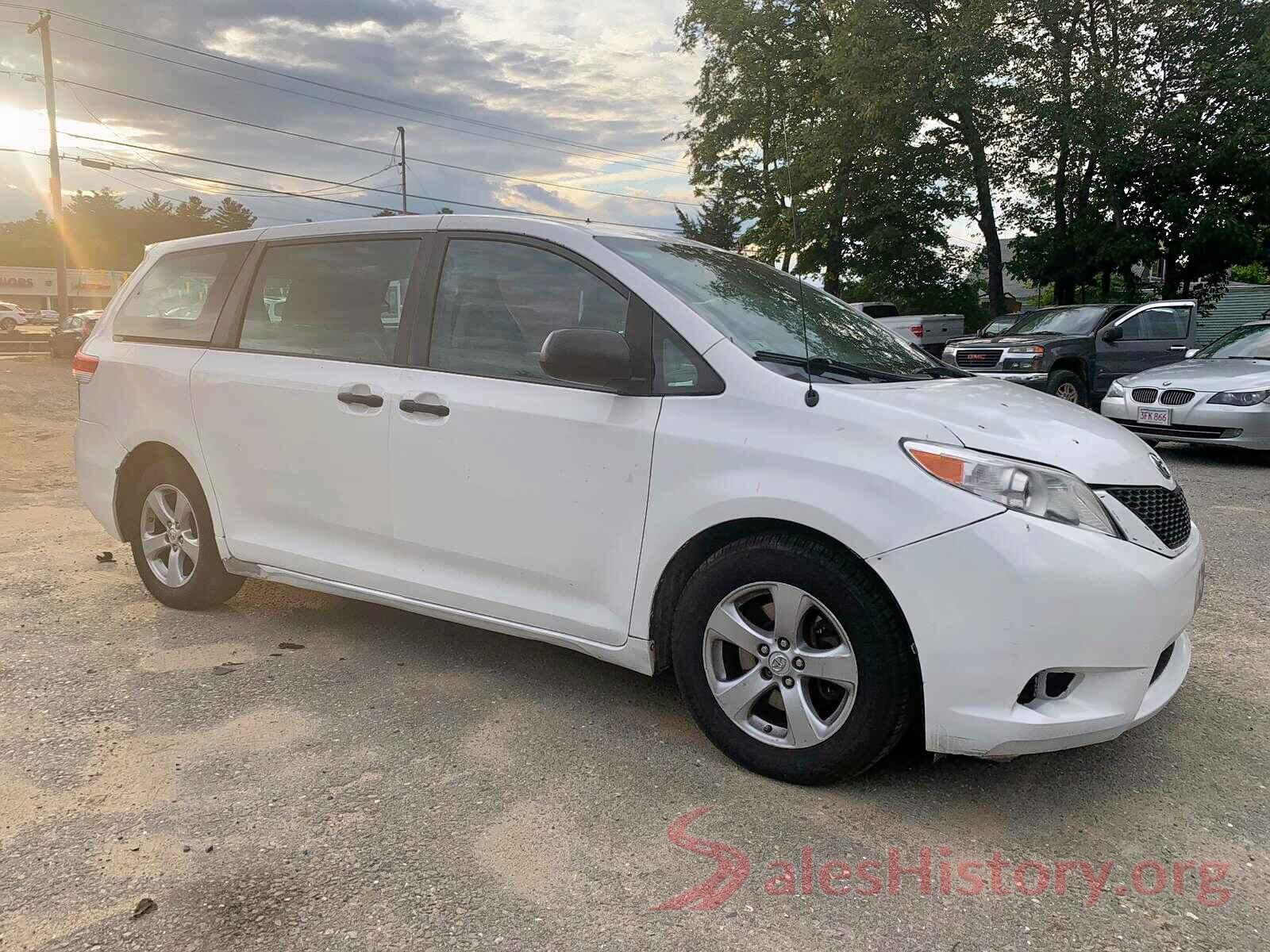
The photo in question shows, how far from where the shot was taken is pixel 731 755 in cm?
293

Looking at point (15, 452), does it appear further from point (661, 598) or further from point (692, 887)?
point (692, 887)

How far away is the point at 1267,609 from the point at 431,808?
4.06 metres

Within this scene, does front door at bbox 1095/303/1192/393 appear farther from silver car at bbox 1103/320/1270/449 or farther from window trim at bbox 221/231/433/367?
window trim at bbox 221/231/433/367

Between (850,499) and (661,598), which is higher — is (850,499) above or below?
above

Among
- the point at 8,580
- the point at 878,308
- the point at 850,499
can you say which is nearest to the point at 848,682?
the point at 850,499

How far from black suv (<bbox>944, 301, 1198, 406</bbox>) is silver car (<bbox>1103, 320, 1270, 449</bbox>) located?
97.7 inches

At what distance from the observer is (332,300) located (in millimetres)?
3846

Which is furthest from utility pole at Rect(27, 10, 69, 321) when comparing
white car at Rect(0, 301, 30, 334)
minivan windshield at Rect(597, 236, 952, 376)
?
minivan windshield at Rect(597, 236, 952, 376)

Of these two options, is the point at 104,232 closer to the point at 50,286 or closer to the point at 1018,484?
the point at 50,286

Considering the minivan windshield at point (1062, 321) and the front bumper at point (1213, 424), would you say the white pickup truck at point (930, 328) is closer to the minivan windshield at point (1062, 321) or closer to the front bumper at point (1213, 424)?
the minivan windshield at point (1062, 321)

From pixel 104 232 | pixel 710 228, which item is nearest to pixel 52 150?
pixel 710 228

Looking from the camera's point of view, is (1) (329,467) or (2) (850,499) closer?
(2) (850,499)

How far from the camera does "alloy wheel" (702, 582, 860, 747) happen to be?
106 inches

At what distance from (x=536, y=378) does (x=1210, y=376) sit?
8532mm
